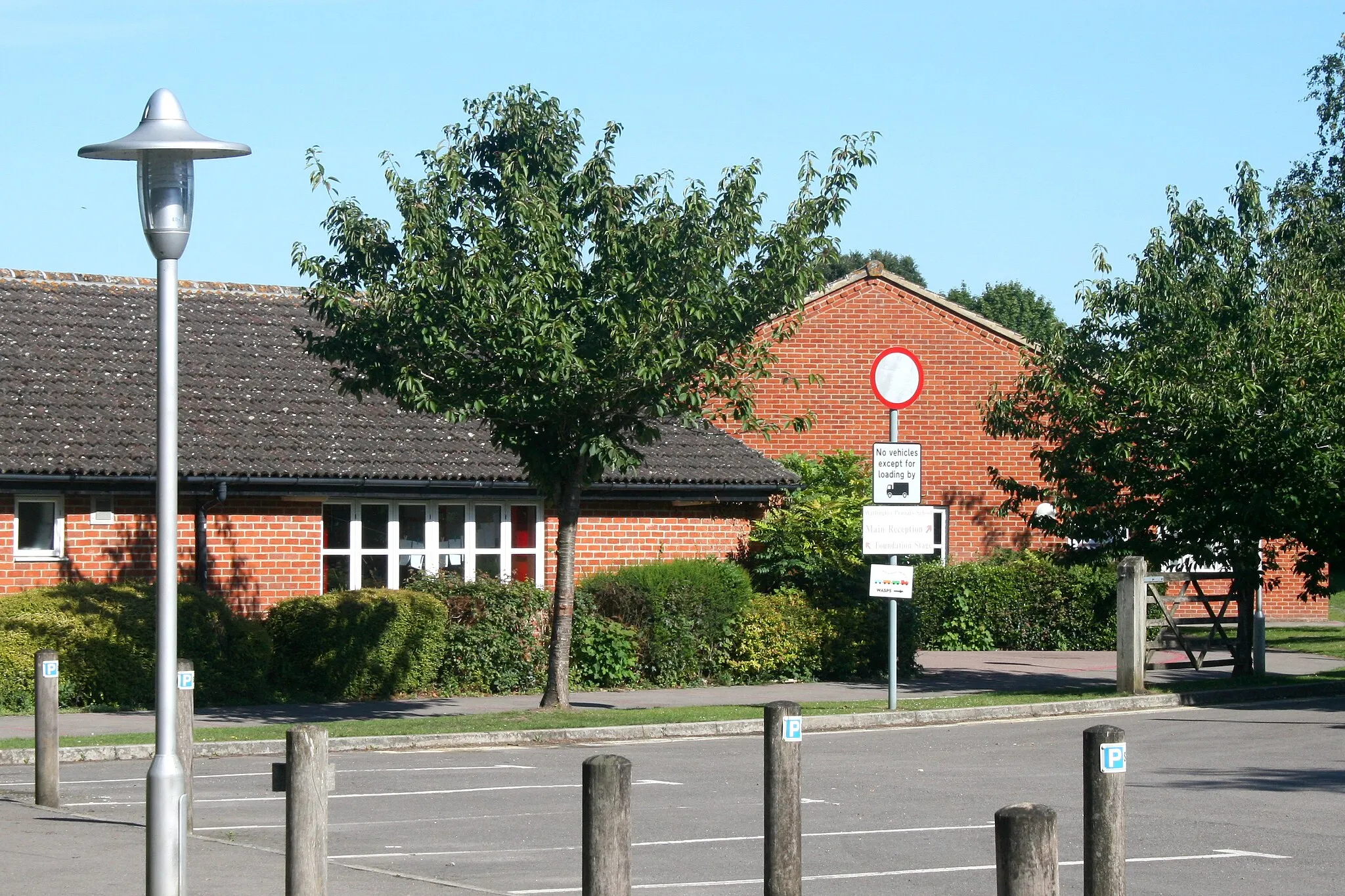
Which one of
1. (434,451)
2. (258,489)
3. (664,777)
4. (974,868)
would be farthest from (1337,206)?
(974,868)

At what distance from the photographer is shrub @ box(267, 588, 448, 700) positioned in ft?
62.3

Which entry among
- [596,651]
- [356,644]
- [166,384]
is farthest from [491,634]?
[166,384]

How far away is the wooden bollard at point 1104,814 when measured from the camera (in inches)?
226

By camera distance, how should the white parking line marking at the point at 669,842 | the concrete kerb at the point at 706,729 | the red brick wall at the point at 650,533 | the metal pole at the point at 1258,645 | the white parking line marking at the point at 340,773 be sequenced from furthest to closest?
1. the red brick wall at the point at 650,533
2. the metal pole at the point at 1258,645
3. the concrete kerb at the point at 706,729
4. the white parking line marking at the point at 340,773
5. the white parking line marking at the point at 669,842

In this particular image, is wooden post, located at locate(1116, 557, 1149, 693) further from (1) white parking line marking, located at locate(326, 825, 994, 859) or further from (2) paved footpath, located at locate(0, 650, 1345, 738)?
(1) white parking line marking, located at locate(326, 825, 994, 859)

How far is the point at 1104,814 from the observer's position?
583 centimetres

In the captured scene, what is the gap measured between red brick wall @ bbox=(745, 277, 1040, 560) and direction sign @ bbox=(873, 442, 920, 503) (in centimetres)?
1094

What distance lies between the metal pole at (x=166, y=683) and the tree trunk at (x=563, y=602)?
9596mm

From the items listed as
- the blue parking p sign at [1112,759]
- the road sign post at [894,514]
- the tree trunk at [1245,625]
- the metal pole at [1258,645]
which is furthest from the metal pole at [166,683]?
the metal pole at [1258,645]

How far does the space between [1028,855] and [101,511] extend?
1604 cm

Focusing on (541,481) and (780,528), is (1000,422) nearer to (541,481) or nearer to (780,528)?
(780,528)

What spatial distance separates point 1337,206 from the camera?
4353cm

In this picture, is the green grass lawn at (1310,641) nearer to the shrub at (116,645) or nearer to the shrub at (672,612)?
the shrub at (672,612)

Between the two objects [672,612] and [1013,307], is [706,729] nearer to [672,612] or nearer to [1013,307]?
[672,612]
